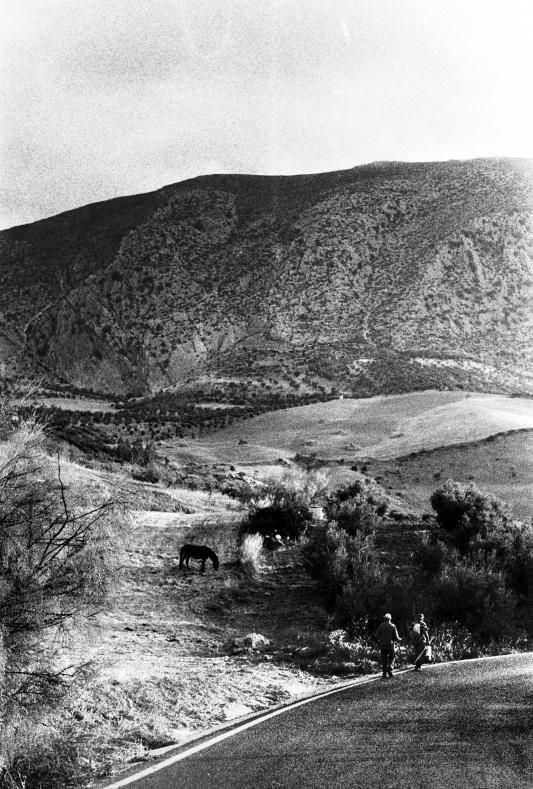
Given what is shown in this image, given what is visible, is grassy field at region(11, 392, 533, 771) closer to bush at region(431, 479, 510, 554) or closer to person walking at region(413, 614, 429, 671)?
person walking at region(413, 614, 429, 671)

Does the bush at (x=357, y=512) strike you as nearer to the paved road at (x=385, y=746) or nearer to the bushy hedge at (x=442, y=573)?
the bushy hedge at (x=442, y=573)

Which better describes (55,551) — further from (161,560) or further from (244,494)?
(244,494)

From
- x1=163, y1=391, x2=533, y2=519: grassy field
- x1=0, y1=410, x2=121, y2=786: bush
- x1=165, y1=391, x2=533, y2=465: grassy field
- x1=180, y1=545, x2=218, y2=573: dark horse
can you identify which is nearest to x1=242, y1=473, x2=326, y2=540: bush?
x1=180, y1=545, x2=218, y2=573: dark horse

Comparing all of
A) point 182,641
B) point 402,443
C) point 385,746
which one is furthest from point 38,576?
point 402,443

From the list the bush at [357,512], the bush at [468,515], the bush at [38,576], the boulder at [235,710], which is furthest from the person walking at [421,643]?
the bush at [468,515]

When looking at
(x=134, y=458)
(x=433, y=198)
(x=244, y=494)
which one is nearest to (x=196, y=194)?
(x=433, y=198)

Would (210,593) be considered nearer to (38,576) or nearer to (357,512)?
(357,512)
